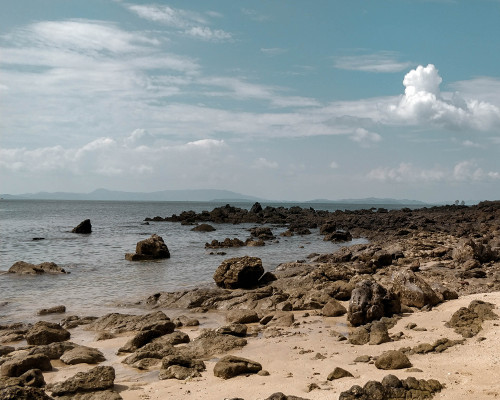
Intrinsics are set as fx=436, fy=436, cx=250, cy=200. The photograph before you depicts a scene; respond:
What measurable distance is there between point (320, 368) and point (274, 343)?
89.3 inches

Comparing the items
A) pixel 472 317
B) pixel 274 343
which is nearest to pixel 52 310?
pixel 274 343

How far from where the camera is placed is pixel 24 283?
67.6 ft

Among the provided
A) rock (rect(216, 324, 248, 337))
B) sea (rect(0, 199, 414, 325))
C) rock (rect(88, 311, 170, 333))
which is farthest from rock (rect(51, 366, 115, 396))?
sea (rect(0, 199, 414, 325))

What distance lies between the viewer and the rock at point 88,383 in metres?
7.69

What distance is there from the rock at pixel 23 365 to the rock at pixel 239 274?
10359mm

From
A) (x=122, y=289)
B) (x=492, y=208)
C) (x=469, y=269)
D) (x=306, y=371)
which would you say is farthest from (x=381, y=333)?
(x=492, y=208)

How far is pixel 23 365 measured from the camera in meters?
9.02

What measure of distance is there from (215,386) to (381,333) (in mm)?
4140

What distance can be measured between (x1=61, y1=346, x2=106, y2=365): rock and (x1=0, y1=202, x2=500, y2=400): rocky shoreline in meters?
0.02

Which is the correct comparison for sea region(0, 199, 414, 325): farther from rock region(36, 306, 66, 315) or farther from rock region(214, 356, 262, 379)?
rock region(214, 356, 262, 379)

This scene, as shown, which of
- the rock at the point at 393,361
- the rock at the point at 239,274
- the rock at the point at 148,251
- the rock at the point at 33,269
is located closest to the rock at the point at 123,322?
the rock at the point at 239,274

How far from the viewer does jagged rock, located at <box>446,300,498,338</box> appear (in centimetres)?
943

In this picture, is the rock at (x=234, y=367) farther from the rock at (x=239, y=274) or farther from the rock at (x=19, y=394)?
the rock at (x=239, y=274)

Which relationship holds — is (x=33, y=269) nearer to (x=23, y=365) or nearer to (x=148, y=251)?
(x=148, y=251)
